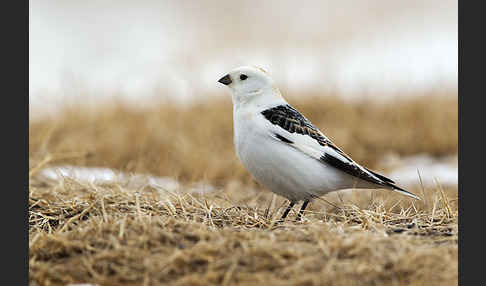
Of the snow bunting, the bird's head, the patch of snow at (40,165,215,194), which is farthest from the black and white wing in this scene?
the patch of snow at (40,165,215,194)

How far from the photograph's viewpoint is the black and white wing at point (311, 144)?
12.0ft

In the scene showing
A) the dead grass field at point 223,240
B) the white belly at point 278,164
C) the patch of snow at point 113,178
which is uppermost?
the white belly at point 278,164

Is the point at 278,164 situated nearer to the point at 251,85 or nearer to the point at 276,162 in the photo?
the point at 276,162

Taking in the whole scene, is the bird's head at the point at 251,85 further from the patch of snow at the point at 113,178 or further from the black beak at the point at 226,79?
the patch of snow at the point at 113,178

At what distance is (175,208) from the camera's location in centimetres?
378

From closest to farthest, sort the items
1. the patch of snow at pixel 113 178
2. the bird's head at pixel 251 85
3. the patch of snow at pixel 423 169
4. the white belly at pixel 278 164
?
1. the white belly at pixel 278 164
2. the bird's head at pixel 251 85
3. the patch of snow at pixel 113 178
4. the patch of snow at pixel 423 169

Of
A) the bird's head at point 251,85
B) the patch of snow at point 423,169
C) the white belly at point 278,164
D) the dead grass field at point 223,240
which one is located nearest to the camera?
the dead grass field at point 223,240

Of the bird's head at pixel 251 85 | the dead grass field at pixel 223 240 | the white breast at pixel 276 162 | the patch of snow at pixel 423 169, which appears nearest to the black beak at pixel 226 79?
the bird's head at pixel 251 85

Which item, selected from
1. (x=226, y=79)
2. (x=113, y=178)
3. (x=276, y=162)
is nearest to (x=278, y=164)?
(x=276, y=162)

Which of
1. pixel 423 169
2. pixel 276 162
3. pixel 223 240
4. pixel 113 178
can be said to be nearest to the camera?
pixel 223 240

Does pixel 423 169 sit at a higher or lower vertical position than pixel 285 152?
lower

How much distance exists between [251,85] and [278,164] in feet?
2.06

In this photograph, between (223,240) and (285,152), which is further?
(285,152)

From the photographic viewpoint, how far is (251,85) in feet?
12.9
